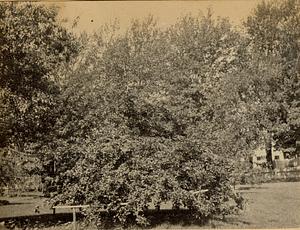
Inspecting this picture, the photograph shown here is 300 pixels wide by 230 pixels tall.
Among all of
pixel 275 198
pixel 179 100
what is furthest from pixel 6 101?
pixel 275 198

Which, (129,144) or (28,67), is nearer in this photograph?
(129,144)

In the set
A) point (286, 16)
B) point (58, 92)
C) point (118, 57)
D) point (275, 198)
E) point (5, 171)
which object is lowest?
point (275, 198)

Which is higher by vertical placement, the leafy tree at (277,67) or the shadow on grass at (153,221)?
the leafy tree at (277,67)

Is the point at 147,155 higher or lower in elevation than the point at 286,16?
lower

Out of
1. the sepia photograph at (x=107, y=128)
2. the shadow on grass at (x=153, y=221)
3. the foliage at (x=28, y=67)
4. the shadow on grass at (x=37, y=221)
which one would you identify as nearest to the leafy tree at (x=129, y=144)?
the sepia photograph at (x=107, y=128)

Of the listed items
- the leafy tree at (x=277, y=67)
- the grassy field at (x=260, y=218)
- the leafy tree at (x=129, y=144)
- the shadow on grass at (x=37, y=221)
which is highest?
the leafy tree at (x=277, y=67)

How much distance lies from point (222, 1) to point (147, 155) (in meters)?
2.83

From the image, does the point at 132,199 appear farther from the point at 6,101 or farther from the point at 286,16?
the point at 286,16

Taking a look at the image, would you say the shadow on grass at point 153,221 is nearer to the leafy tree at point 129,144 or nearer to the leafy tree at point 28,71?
the leafy tree at point 129,144

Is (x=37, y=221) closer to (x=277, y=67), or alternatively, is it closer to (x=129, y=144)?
(x=129, y=144)

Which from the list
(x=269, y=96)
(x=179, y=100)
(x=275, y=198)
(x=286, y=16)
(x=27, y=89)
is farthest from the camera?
(x=269, y=96)

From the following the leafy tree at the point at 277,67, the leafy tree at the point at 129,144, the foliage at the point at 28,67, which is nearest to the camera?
the foliage at the point at 28,67

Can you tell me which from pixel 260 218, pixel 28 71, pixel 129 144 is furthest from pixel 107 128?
pixel 260 218

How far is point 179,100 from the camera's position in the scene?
29.0 feet
